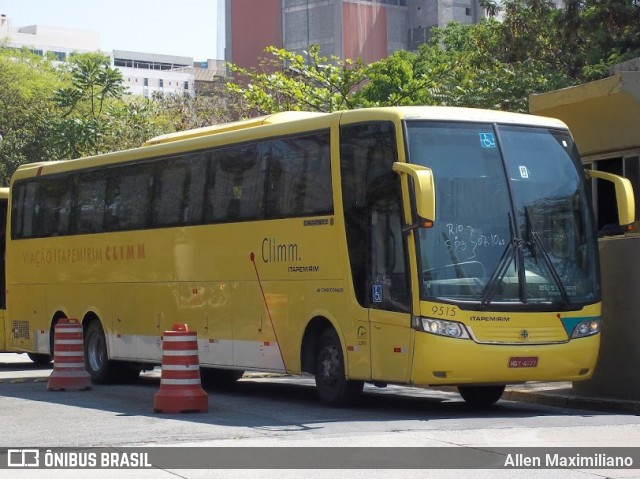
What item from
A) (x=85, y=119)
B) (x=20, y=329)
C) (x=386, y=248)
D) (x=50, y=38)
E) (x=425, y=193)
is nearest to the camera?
(x=425, y=193)

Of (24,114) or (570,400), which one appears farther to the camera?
(24,114)

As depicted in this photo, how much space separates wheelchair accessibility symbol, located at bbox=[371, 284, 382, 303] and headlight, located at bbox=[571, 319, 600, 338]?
234 cm

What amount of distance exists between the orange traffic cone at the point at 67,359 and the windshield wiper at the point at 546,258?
23.9 feet

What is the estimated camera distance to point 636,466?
400 inches

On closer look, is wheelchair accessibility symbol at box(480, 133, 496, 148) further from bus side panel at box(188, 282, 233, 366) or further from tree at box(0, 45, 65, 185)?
tree at box(0, 45, 65, 185)

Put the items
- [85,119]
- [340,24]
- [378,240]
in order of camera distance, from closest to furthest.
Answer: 1. [378,240]
2. [85,119]
3. [340,24]

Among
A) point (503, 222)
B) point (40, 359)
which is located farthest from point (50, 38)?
point (503, 222)

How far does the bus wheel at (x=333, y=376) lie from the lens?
15.5m

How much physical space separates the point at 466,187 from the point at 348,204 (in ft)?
5.08

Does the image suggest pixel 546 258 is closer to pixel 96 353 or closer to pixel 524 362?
pixel 524 362

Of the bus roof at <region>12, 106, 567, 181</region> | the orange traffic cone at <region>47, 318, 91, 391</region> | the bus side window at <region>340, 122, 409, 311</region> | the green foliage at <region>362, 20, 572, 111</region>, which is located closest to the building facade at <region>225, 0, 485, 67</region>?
the green foliage at <region>362, 20, 572, 111</region>

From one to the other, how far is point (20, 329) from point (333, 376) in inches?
389

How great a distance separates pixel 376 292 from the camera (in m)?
14.9

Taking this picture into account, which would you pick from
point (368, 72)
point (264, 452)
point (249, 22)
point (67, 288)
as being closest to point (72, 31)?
point (249, 22)
